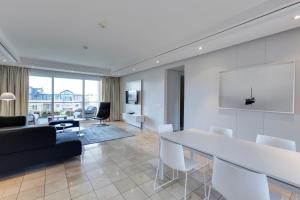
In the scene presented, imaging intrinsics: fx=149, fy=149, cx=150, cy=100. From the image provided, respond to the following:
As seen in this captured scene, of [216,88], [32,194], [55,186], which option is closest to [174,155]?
[55,186]

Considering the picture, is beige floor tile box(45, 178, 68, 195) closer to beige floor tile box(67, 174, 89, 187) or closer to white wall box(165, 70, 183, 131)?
beige floor tile box(67, 174, 89, 187)

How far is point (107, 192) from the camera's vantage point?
2.06 metres

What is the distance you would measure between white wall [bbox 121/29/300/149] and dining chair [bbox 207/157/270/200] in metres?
2.13

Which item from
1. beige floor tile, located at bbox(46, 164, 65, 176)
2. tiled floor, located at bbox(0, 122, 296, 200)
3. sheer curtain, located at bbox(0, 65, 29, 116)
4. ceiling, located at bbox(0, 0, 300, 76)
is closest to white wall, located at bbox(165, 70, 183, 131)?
ceiling, located at bbox(0, 0, 300, 76)

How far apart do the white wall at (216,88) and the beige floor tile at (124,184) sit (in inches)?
94.9

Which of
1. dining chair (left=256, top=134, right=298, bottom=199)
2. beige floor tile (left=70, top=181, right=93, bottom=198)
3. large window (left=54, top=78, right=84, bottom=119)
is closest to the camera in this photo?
dining chair (left=256, top=134, right=298, bottom=199)

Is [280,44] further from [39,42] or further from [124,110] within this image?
[124,110]

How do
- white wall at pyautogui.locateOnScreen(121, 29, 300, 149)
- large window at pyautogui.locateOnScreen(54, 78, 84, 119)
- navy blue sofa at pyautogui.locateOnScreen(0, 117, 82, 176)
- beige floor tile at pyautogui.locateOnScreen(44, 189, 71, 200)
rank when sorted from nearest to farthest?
beige floor tile at pyautogui.locateOnScreen(44, 189, 71, 200) → navy blue sofa at pyautogui.locateOnScreen(0, 117, 82, 176) → white wall at pyautogui.locateOnScreen(121, 29, 300, 149) → large window at pyautogui.locateOnScreen(54, 78, 84, 119)

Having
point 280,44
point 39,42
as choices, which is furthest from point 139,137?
point 280,44

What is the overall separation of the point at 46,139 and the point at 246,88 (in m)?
3.90

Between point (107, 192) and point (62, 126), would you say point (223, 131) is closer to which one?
point (107, 192)

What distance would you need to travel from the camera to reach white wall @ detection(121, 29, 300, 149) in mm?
2533

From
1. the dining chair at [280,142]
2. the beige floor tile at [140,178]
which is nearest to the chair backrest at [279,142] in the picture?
the dining chair at [280,142]

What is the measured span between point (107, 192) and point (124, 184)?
0.28m
